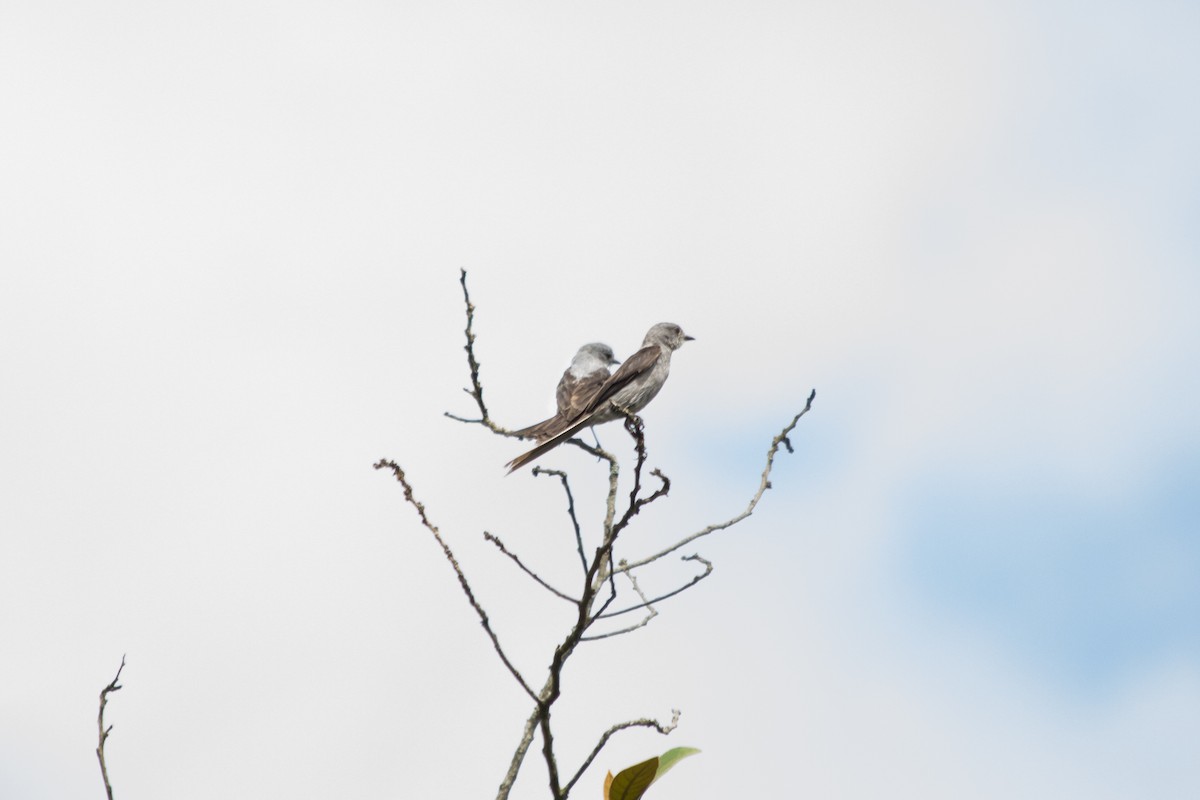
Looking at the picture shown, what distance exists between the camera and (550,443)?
9.20 m

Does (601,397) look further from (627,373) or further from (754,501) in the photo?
(754,501)

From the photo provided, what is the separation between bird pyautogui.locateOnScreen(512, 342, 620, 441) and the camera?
30.9ft

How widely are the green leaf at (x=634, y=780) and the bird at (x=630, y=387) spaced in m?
3.71

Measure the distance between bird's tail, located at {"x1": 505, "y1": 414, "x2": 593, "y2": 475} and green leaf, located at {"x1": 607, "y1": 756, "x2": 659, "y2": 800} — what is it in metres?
3.73

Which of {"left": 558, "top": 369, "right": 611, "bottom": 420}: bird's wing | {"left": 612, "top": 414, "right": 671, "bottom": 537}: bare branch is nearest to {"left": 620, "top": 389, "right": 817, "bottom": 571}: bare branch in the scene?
{"left": 612, "top": 414, "right": 671, "bottom": 537}: bare branch

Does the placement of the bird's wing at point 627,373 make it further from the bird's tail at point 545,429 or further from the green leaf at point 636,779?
the green leaf at point 636,779

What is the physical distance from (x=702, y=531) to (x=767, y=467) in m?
0.62

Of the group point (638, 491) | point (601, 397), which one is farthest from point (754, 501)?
point (601, 397)

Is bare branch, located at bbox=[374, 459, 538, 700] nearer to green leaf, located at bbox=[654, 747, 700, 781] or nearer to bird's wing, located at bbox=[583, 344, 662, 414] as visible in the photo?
green leaf, located at bbox=[654, 747, 700, 781]

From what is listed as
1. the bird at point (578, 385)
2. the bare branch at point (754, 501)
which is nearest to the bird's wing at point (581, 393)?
the bird at point (578, 385)

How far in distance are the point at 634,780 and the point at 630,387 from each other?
642 cm

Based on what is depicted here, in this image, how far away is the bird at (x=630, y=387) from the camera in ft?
30.3

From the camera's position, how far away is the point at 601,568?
4488 millimetres

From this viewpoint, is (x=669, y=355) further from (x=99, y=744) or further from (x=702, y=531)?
(x=99, y=744)
